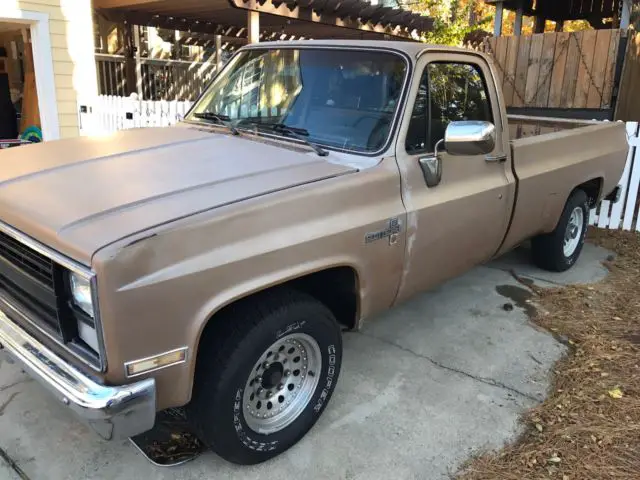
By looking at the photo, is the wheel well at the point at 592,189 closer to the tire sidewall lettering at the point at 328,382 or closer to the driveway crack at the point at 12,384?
the tire sidewall lettering at the point at 328,382

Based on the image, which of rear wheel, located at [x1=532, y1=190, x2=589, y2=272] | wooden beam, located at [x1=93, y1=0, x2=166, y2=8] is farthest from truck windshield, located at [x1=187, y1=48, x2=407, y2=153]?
wooden beam, located at [x1=93, y1=0, x2=166, y2=8]

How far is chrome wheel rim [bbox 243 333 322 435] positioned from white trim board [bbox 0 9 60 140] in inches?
294

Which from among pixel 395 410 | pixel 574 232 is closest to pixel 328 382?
pixel 395 410

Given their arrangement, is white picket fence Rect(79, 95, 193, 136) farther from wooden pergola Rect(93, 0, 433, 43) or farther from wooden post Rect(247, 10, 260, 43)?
wooden pergola Rect(93, 0, 433, 43)

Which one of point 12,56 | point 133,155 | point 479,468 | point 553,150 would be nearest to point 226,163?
point 133,155

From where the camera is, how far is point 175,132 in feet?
12.3

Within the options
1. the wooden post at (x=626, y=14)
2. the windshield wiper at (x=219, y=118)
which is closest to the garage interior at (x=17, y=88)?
the windshield wiper at (x=219, y=118)

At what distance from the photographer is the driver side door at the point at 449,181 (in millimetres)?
3328

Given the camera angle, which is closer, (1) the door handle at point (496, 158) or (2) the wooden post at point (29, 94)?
(1) the door handle at point (496, 158)

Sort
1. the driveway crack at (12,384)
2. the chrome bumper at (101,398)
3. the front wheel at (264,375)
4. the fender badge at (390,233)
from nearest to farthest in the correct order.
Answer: the chrome bumper at (101,398)
the front wheel at (264,375)
the fender badge at (390,233)
the driveway crack at (12,384)

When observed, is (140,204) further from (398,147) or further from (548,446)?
(548,446)

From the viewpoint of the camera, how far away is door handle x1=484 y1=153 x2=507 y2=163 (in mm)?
3952

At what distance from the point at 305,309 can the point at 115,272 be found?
39.2 inches

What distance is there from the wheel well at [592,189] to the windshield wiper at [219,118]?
354 cm
